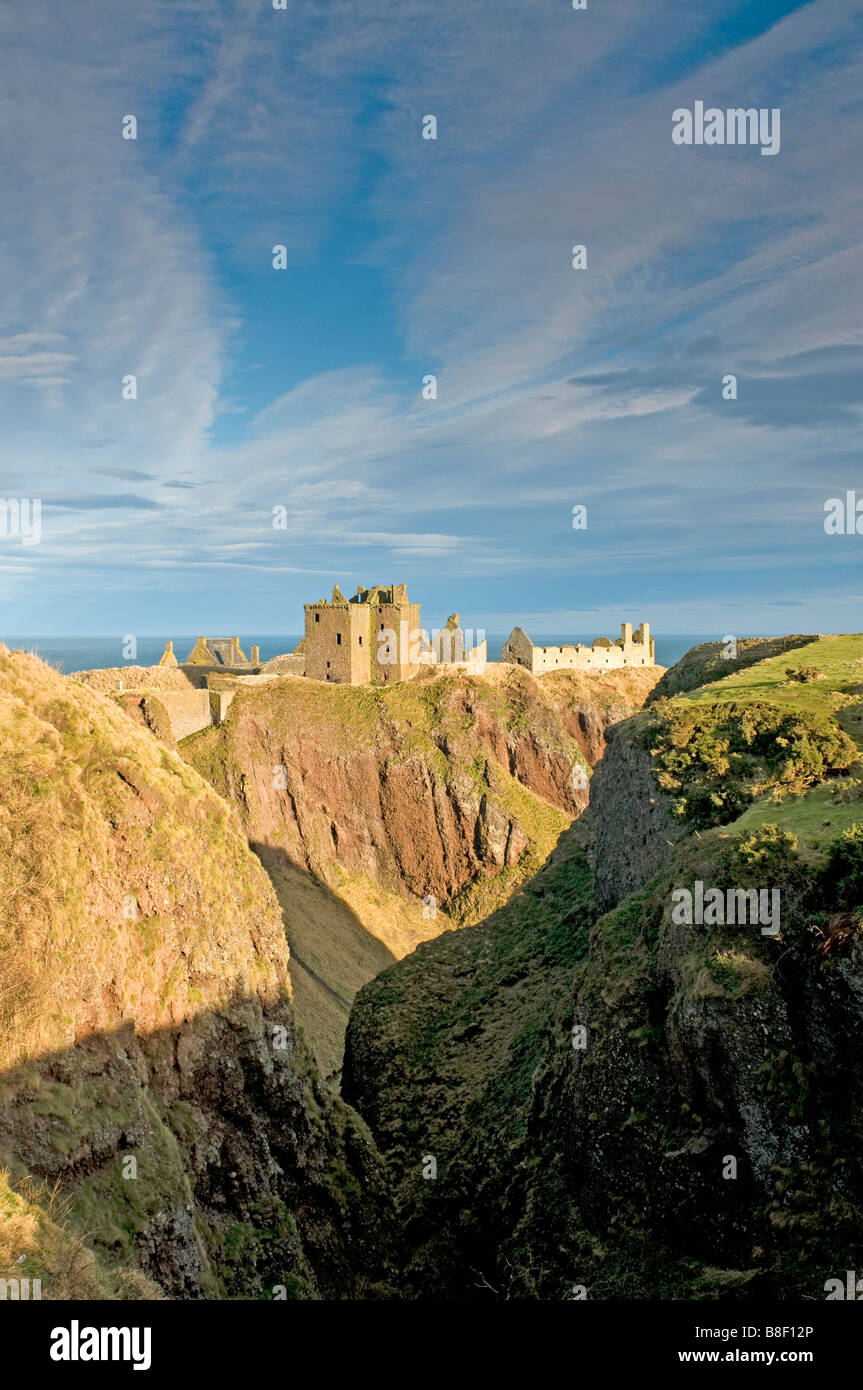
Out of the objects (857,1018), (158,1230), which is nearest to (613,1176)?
(857,1018)

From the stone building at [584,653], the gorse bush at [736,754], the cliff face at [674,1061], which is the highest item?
the stone building at [584,653]

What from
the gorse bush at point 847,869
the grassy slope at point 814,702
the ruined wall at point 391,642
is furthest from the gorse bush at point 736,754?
the ruined wall at point 391,642

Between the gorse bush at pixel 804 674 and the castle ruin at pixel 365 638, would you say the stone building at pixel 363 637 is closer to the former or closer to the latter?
the castle ruin at pixel 365 638

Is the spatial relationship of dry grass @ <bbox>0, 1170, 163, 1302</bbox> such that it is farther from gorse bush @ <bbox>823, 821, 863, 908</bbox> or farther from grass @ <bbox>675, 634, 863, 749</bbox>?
grass @ <bbox>675, 634, 863, 749</bbox>

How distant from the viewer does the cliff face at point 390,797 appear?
58.2m

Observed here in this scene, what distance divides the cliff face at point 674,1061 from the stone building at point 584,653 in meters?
53.1

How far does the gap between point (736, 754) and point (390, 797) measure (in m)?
40.5

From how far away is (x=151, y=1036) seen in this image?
17547 mm

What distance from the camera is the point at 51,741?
1892 centimetres

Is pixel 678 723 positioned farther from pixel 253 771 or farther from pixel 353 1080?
pixel 253 771

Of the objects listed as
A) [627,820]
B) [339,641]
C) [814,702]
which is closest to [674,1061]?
[627,820]

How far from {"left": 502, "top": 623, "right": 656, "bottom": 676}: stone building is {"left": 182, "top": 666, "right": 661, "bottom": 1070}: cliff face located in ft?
50.1

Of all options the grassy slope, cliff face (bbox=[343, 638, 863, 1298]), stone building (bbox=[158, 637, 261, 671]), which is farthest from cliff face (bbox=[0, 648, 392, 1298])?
stone building (bbox=[158, 637, 261, 671])

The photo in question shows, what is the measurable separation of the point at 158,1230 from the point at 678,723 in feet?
62.8
